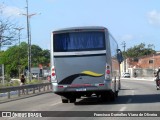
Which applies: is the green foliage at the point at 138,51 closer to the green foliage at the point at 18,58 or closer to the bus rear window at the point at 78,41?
the green foliage at the point at 18,58

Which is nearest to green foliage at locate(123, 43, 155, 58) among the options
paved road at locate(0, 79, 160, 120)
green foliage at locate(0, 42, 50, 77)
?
green foliage at locate(0, 42, 50, 77)

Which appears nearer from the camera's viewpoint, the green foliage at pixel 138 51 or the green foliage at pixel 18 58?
the green foliage at pixel 18 58

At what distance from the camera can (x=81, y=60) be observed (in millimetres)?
21859

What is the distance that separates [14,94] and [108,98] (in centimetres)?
1389

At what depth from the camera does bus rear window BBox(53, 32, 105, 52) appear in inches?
863

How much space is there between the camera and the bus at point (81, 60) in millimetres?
21797

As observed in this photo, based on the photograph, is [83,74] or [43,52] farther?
[43,52]

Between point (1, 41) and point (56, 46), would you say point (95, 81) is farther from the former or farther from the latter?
point (1, 41)

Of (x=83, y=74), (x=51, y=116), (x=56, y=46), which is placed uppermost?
(x=56, y=46)

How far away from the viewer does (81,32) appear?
22.1 m

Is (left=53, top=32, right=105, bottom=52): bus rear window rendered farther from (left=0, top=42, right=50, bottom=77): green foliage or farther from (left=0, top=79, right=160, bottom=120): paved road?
(left=0, top=42, right=50, bottom=77): green foliage

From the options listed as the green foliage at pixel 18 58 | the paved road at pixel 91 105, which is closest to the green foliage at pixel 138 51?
the green foliage at pixel 18 58

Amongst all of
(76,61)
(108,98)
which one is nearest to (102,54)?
(76,61)

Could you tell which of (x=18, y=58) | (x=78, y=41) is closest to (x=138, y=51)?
(x=18, y=58)
